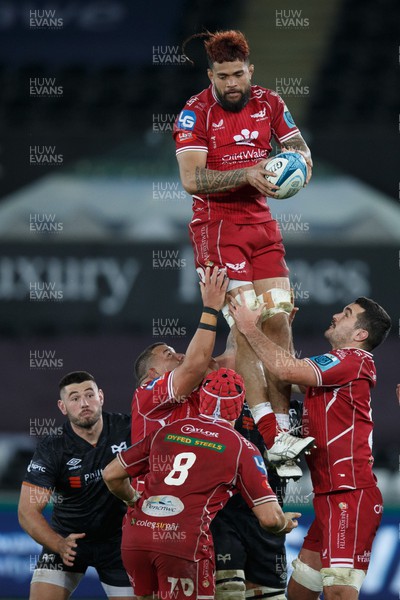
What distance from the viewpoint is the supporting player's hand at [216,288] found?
Answer: 23.4ft

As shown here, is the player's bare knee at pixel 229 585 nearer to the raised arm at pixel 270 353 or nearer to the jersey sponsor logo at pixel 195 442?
the jersey sponsor logo at pixel 195 442

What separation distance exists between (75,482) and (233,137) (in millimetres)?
3124

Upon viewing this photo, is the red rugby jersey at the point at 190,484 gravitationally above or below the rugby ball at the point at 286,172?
below

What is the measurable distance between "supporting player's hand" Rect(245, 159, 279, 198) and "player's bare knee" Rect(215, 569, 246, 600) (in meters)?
2.60

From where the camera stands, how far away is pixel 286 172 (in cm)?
671

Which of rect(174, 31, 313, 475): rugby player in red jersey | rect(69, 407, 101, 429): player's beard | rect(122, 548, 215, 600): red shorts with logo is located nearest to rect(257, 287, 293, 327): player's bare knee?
rect(174, 31, 313, 475): rugby player in red jersey

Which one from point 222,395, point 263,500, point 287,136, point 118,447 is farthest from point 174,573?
point 287,136

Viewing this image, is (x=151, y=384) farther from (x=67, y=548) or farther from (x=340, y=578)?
(x=340, y=578)

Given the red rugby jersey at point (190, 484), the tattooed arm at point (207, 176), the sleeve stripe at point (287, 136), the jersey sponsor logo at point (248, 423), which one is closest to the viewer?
the red rugby jersey at point (190, 484)

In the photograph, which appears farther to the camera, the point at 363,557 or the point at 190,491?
the point at 363,557

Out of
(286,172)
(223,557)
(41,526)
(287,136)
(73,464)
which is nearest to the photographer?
(286,172)

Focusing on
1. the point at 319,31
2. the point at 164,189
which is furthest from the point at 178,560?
the point at 319,31

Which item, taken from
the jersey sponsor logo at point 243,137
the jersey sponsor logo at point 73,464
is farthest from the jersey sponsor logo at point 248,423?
the jersey sponsor logo at point 243,137

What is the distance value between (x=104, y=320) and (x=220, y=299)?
456 centimetres
